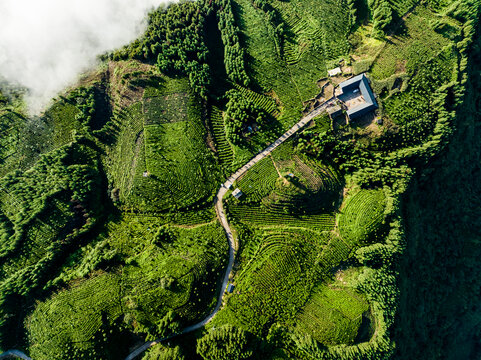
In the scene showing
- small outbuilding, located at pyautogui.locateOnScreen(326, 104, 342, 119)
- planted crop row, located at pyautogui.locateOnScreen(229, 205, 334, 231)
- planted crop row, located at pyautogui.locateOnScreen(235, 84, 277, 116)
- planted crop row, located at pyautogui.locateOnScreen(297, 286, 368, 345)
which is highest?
planted crop row, located at pyautogui.locateOnScreen(235, 84, 277, 116)

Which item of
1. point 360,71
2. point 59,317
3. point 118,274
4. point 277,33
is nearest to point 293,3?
point 277,33

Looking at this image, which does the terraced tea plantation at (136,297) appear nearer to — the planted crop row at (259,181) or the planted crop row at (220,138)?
the planted crop row at (259,181)

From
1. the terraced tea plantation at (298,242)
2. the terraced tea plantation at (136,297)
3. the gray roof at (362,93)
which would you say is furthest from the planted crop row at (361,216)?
the terraced tea plantation at (136,297)

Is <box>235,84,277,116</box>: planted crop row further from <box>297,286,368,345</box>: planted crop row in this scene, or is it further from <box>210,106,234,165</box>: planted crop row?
<box>297,286,368,345</box>: planted crop row

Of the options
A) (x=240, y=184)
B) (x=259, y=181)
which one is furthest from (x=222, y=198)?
(x=259, y=181)

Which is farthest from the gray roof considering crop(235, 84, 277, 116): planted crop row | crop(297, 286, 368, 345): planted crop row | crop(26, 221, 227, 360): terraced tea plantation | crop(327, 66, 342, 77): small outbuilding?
crop(26, 221, 227, 360): terraced tea plantation

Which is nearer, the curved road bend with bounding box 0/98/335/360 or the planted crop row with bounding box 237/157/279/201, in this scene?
the curved road bend with bounding box 0/98/335/360
